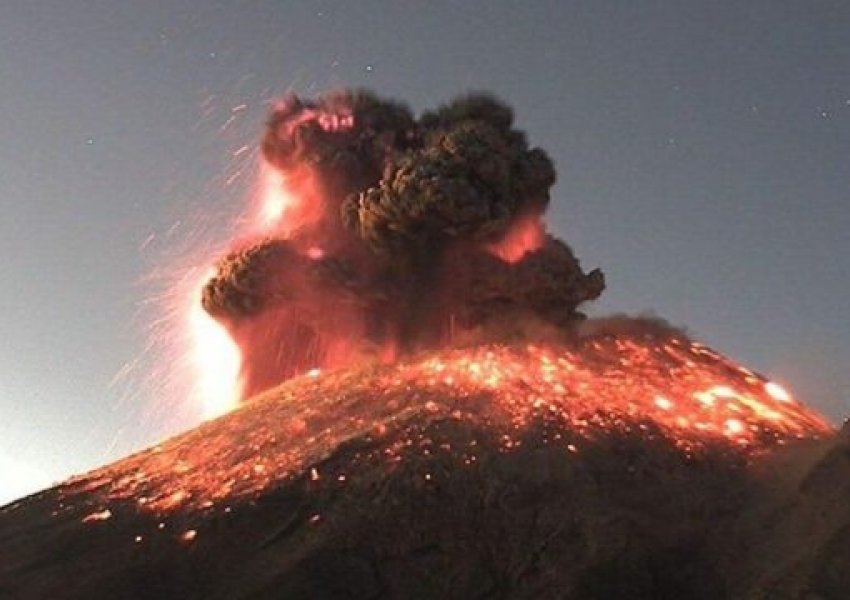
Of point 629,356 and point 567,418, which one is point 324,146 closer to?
point 629,356

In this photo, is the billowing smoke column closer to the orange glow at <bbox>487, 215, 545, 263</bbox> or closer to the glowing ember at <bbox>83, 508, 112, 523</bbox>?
the orange glow at <bbox>487, 215, 545, 263</bbox>

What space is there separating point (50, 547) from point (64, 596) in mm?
1331

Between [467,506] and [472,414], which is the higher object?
[472,414]

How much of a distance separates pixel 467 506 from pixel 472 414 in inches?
91.1

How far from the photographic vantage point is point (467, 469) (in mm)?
12086

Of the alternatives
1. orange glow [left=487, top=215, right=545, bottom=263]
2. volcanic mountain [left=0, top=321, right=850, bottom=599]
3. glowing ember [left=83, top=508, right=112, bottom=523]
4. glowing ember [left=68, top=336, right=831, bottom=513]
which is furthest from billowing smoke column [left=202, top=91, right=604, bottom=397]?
glowing ember [left=83, top=508, right=112, bottom=523]

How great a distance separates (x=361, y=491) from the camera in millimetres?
11625

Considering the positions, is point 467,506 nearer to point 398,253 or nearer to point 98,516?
point 98,516

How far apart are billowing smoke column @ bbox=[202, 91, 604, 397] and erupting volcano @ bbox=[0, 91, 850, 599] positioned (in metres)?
0.09

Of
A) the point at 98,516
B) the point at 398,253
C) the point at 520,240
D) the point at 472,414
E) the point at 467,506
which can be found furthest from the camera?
the point at 520,240

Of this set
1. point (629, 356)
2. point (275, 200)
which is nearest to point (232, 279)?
point (275, 200)

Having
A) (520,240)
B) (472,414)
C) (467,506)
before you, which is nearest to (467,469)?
(467,506)

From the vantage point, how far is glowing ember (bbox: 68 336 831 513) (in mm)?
12648

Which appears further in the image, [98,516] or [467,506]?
[98,516]
